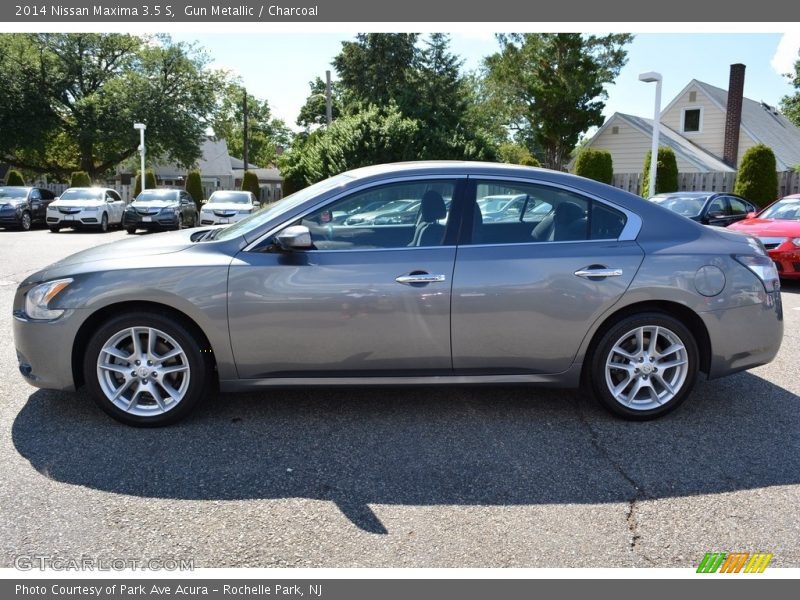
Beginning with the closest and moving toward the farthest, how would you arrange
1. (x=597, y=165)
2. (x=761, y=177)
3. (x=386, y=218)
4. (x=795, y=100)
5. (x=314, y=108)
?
(x=386, y=218)
(x=761, y=177)
(x=597, y=165)
(x=795, y=100)
(x=314, y=108)

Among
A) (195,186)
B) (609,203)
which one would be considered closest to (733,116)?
(195,186)

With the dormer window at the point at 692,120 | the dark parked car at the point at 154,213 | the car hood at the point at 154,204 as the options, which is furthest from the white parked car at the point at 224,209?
the dormer window at the point at 692,120

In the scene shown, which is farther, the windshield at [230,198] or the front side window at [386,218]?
the windshield at [230,198]

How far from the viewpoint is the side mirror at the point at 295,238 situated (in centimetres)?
401

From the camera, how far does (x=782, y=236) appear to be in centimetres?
1048

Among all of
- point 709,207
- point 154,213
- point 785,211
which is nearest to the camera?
point 785,211

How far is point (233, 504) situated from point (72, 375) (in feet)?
5.20

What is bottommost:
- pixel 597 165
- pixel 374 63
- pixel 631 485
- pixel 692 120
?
pixel 631 485

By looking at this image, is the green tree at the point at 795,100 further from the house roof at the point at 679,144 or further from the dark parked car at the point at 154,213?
the dark parked car at the point at 154,213

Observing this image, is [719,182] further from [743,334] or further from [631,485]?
[631,485]

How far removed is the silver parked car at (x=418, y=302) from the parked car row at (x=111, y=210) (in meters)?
17.2

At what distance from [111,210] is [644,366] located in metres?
22.3

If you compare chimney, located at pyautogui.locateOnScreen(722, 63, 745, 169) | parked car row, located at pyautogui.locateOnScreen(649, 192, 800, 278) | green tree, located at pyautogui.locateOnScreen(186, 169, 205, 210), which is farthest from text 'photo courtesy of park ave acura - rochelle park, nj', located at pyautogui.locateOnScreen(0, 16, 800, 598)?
green tree, located at pyautogui.locateOnScreen(186, 169, 205, 210)

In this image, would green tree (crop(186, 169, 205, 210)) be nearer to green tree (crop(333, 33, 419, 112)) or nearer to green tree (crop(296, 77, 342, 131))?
green tree (crop(333, 33, 419, 112))
